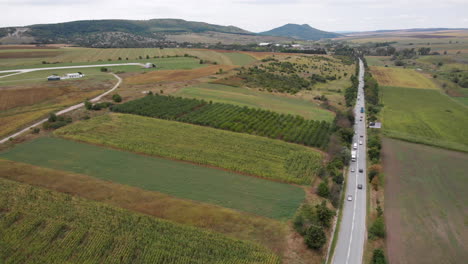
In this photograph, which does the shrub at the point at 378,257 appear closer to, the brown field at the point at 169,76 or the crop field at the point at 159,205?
the crop field at the point at 159,205

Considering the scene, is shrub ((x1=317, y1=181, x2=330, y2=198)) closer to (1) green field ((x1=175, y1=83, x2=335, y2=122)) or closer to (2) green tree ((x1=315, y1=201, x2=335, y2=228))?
(2) green tree ((x1=315, y1=201, x2=335, y2=228))

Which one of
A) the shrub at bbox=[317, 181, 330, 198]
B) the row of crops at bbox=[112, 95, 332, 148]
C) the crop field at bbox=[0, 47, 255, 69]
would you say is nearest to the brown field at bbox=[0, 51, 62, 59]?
the crop field at bbox=[0, 47, 255, 69]

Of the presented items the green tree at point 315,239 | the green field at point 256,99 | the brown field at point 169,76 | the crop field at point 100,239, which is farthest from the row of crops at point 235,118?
the crop field at point 100,239

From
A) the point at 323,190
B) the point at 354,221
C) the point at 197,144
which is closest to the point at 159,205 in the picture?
the point at 197,144

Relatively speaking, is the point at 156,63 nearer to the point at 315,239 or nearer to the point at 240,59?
the point at 240,59

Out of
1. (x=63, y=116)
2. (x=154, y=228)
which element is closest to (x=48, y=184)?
(x=154, y=228)

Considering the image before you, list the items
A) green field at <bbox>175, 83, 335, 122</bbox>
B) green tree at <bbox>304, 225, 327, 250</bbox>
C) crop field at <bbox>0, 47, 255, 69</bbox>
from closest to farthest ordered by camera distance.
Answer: green tree at <bbox>304, 225, 327, 250</bbox>
green field at <bbox>175, 83, 335, 122</bbox>
crop field at <bbox>0, 47, 255, 69</bbox>
